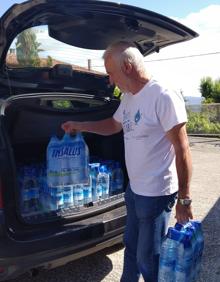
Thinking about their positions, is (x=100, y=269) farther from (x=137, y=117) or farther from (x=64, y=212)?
(x=137, y=117)

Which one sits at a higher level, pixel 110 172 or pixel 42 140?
pixel 42 140

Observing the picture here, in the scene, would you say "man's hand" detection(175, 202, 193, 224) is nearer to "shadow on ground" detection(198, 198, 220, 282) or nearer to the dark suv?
the dark suv

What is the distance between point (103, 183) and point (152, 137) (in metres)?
1.11

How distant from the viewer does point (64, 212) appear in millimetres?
3168

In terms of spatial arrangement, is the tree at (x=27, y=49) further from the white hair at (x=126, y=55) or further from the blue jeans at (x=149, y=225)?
the blue jeans at (x=149, y=225)

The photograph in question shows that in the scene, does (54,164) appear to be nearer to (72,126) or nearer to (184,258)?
(72,126)

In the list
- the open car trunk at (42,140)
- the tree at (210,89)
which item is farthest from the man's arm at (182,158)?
the tree at (210,89)

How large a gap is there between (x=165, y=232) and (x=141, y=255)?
22 centimetres

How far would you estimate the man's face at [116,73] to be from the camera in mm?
2596

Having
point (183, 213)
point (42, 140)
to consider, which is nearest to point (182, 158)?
point (183, 213)

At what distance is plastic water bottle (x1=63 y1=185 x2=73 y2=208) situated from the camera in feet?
10.9

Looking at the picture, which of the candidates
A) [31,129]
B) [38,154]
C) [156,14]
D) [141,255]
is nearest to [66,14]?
[156,14]

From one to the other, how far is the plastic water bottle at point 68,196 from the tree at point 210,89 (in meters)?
22.3

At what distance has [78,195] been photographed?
3.39m
